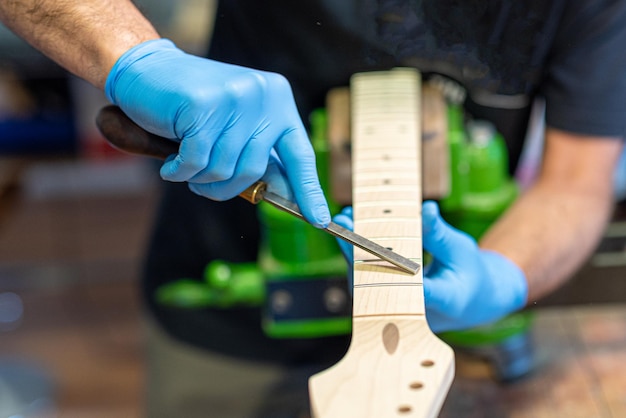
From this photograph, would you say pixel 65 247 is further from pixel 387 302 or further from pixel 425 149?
pixel 387 302

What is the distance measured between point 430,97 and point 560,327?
285 mm

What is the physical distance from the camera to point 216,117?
1.68 ft

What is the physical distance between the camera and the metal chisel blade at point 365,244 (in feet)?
1.58

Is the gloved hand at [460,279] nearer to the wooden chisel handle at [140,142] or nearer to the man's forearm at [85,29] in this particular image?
the wooden chisel handle at [140,142]

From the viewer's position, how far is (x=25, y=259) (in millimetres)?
1811

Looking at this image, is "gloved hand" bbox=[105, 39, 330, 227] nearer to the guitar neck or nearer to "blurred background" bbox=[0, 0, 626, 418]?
the guitar neck

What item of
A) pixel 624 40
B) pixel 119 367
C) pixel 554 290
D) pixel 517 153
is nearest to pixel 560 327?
pixel 554 290

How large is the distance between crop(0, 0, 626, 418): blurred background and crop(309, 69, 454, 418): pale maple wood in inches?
22.2

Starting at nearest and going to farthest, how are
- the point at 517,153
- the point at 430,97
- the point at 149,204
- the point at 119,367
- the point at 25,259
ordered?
the point at 430,97
the point at 517,153
the point at 119,367
the point at 25,259
the point at 149,204

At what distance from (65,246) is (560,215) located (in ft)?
4.58

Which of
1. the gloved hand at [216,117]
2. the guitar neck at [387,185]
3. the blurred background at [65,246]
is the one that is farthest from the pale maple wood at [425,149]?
the blurred background at [65,246]

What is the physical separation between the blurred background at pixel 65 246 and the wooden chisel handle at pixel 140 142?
Answer: 0.58 m

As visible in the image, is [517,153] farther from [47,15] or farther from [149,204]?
[149,204]

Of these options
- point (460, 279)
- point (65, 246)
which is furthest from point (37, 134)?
point (460, 279)
